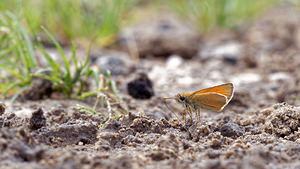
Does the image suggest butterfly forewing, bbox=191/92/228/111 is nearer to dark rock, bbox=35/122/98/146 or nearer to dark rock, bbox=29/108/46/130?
dark rock, bbox=35/122/98/146

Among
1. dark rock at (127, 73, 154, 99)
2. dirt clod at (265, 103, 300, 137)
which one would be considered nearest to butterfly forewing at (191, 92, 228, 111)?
dirt clod at (265, 103, 300, 137)

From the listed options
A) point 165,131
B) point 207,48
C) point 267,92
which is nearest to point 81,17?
point 207,48

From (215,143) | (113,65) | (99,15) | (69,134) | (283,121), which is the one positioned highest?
(99,15)

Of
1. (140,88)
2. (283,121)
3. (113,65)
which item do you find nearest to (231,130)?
(283,121)

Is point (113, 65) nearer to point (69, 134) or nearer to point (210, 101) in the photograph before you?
point (210, 101)

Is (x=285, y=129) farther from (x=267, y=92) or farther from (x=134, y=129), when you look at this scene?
(x=267, y=92)

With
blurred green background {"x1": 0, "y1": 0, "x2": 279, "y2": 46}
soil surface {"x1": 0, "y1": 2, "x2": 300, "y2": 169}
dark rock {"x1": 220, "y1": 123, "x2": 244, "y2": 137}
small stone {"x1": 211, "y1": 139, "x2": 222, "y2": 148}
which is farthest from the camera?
blurred green background {"x1": 0, "y1": 0, "x2": 279, "y2": 46}

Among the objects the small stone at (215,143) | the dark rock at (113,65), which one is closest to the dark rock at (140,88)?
the dark rock at (113,65)
